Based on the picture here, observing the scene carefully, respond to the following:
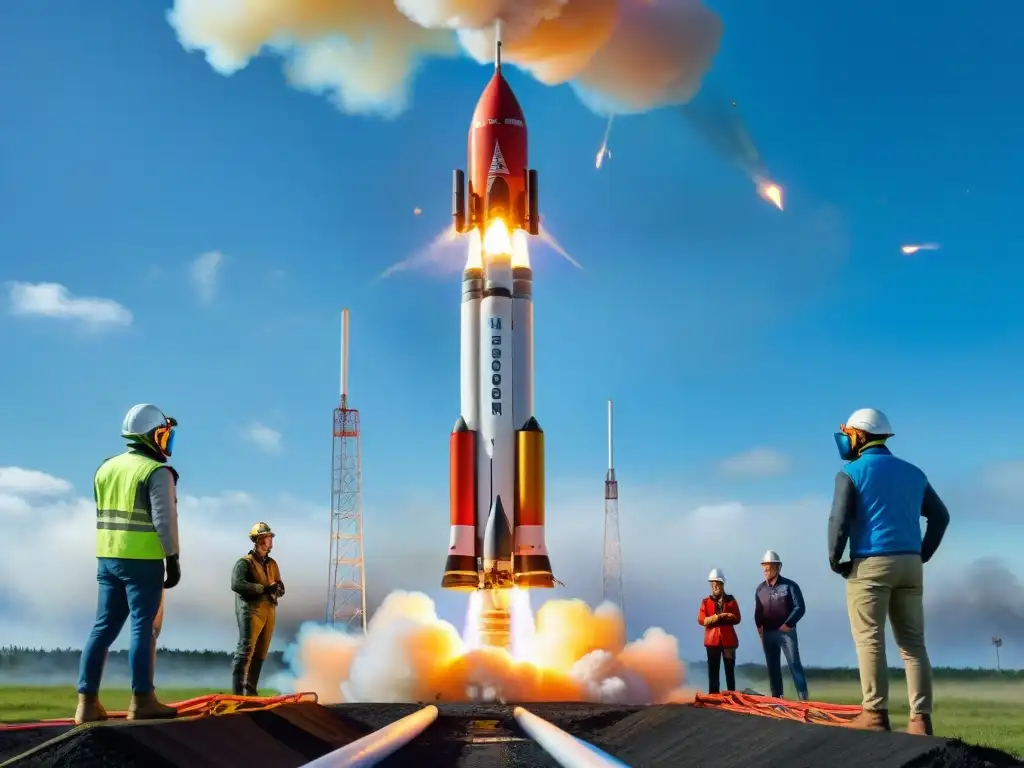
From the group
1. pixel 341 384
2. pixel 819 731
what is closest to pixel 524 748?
pixel 819 731

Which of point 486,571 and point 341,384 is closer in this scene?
point 486,571

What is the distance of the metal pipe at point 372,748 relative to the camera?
25.1ft

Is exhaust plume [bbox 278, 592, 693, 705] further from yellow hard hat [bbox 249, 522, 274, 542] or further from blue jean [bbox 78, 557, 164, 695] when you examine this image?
blue jean [bbox 78, 557, 164, 695]

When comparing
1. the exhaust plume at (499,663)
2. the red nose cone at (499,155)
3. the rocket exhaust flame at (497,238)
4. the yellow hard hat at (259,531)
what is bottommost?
the exhaust plume at (499,663)

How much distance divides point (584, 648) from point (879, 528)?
47.3 feet

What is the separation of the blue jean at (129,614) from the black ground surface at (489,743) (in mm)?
620

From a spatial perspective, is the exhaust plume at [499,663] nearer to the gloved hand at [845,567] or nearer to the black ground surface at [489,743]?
the black ground surface at [489,743]

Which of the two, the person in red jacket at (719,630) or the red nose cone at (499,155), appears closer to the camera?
the person in red jacket at (719,630)

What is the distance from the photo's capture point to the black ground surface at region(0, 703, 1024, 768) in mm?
6934

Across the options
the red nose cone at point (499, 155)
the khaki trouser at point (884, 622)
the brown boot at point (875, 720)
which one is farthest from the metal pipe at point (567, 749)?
the red nose cone at point (499, 155)

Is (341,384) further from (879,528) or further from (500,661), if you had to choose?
(879,528)

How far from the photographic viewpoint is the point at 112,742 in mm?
6996

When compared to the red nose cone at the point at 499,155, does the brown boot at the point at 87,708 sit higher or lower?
lower

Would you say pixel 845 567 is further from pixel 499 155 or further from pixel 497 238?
pixel 499 155
